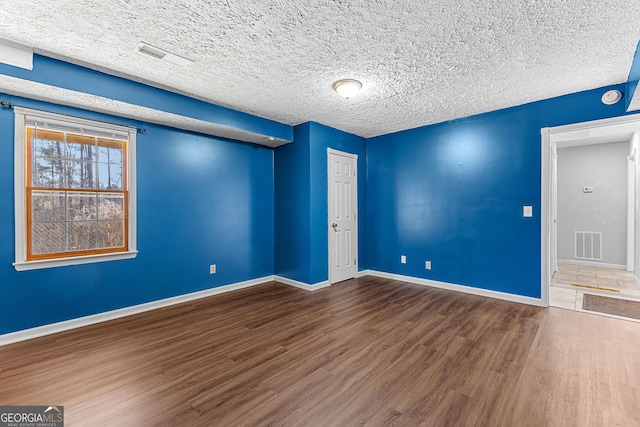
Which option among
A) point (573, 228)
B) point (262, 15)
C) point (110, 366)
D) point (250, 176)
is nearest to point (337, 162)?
point (250, 176)

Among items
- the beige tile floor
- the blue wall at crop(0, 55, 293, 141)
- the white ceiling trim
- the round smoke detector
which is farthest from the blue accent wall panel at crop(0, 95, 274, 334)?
the round smoke detector

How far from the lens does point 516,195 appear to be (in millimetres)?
3734

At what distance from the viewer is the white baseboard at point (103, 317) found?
271 centimetres

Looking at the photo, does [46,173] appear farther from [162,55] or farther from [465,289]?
[465,289]

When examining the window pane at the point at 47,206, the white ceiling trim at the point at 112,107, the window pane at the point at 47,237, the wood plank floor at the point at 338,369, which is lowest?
the wood plank floor at the point at 338,369

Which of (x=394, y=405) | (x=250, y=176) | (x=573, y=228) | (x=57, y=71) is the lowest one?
(x=394, y=405)

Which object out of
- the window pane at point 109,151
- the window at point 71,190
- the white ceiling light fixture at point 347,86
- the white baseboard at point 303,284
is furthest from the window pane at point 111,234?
the white ceiling light fixture at point 347,86

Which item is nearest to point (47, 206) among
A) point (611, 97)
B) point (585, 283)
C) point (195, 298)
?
point (195, 298)

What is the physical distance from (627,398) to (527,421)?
82cm

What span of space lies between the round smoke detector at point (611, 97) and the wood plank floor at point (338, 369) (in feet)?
7.87

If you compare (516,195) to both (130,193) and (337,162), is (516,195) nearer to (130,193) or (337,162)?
(337,162)

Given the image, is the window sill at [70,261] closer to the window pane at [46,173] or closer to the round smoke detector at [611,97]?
the window pane at [46,173]

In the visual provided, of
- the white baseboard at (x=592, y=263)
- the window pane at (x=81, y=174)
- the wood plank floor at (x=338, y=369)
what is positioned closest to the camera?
the wood plank floor at (x=338, y=369)

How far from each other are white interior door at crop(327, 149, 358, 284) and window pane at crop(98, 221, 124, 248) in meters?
2.85
